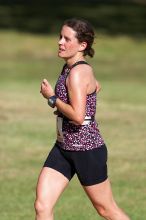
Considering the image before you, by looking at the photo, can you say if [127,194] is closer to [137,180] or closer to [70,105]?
[137,180]

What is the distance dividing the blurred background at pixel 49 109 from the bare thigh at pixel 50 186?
77.1 inches

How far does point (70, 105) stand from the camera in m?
7.22

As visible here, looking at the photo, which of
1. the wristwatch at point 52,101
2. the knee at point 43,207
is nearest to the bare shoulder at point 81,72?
the wristwatch at point 52,101

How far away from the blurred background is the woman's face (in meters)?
2.48

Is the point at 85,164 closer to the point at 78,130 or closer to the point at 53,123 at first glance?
the point at 78,130

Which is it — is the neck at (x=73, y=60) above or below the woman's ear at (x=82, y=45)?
below

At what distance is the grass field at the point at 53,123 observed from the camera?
10.2m

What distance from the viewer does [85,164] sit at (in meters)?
7.38

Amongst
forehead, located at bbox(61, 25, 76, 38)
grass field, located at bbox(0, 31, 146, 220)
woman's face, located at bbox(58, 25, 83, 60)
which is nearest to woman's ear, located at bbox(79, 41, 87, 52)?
woman's face, located at bbox(58, 25, 83, 60)

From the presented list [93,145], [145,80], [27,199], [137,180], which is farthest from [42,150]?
[145,80]

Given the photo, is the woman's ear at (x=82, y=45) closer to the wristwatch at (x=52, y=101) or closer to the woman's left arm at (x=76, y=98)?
the woman's left arm at (x=76, y=98)

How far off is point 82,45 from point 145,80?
52.7ft

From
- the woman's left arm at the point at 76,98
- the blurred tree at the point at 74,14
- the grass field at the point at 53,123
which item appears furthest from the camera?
the blurred tree at the point at 74,14

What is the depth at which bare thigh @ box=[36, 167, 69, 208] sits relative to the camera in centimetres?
730
